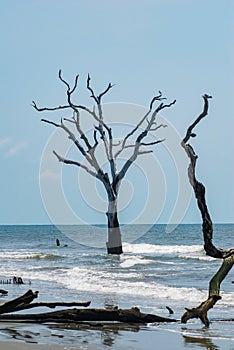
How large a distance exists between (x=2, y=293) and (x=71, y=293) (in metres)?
2.26

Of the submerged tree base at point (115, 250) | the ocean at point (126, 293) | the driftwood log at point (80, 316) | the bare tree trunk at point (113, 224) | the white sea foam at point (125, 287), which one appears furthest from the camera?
the submerged tree base at point (115, 250)

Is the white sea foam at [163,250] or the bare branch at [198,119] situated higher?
the bare branch at [198,119]

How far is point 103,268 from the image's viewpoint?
2692cm

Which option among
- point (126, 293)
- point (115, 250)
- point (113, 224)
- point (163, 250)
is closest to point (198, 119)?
point (126, 293)

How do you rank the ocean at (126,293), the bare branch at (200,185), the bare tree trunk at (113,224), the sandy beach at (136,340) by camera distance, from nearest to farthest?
the sandy beach at (136,340) → the ocean at (126,293) → the bare branch at (200,185) → the bare tree trunk at (113,224)

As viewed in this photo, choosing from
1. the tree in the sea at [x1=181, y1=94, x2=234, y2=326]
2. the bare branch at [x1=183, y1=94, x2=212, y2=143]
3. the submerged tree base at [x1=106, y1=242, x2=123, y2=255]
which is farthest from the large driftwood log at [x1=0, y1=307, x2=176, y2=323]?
the submerged tree base at [x1=106, y1=242, x2=123, y2=255]

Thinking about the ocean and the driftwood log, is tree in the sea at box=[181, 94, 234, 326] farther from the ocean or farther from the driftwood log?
the driftwood log

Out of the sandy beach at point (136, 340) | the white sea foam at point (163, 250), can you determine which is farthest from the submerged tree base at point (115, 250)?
the sandy beach at point (136, 340)

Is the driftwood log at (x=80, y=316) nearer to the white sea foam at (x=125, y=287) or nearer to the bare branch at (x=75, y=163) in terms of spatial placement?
the white sea foam at (x=125, y=287)

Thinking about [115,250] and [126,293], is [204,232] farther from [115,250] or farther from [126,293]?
[115,250]

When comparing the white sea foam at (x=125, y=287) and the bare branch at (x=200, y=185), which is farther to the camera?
the white sea foam at (x=125, y=287)

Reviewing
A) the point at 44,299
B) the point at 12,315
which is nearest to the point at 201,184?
the point at 12,315

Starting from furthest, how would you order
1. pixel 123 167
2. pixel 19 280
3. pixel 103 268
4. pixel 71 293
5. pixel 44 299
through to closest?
1. pixel 123 167
2. pixel 103 268
3. pixel 19 280
4. pixel 71 293
5. pixel 44 299

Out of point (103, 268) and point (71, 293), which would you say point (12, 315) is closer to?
point (71, 293)
